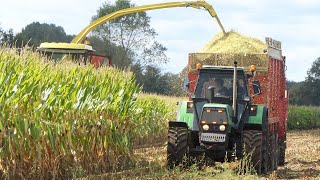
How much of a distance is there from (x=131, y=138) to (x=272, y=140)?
3075mm

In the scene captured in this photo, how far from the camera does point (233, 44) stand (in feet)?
51.4

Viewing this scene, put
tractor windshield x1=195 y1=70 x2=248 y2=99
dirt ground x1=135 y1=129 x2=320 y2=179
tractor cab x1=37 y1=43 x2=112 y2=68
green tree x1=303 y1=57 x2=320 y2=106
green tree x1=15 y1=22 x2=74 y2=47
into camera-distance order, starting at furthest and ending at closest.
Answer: green tree x1=303 y1=57 x2=320 y2=106 → green tree x1=15 y1=22 x2=74 y2=47 → tractor cab x1=37 y1=43 x2=112 y2=68 → tractor windshield x1=195 y1=70 x2=248 y2=99 → dirt ground x1=135 y1=129 x2=320 y2=179

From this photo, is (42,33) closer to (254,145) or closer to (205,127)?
(205,127)

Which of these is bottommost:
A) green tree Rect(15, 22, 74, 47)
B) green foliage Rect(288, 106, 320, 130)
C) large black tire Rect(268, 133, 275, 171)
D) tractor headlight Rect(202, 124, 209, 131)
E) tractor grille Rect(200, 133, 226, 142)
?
green foliage Rect(288, 106, 320, 130)

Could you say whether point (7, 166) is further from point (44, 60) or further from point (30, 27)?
point (30, 27)

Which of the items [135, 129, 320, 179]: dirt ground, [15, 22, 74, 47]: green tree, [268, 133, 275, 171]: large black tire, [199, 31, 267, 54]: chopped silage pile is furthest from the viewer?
[15, 22, 74, 47]: green tree

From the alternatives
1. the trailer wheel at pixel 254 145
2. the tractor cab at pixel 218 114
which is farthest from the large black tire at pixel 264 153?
the trailer wheel at pixel 254 145

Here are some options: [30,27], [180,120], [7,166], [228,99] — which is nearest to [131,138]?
[180,120]

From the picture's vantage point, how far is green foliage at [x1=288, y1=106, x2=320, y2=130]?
42344 millimetres

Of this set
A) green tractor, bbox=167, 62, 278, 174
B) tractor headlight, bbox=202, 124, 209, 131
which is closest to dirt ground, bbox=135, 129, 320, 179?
green tractor, bbox=167, 62, 278, 174

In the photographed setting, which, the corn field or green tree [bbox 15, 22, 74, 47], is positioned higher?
green tree [bbox 15, 22, 74, 47]

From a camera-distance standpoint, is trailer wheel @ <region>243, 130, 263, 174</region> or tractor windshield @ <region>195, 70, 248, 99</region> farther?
tractor windshield @ <region>195, 70, 248, 99</region>

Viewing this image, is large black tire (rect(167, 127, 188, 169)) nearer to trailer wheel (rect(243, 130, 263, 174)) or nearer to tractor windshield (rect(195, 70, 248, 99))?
tractor windshield (rect(195, 70, 248, 99))

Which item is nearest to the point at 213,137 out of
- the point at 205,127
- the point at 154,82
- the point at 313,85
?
→ the point at 205,127
